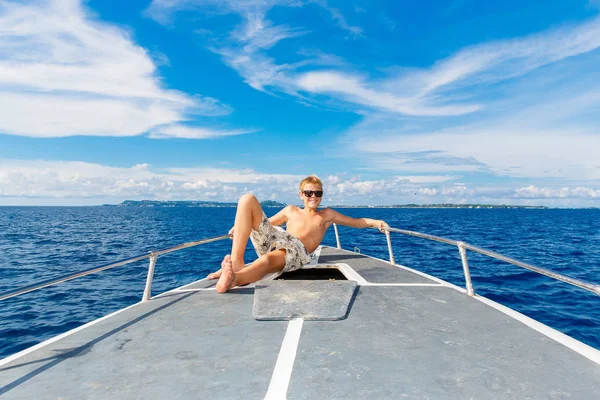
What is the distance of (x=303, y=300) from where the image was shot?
11.8 ft

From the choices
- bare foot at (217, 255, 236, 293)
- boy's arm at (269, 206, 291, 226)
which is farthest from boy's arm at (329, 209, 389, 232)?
bare foot at (217, 255, 236, 293)

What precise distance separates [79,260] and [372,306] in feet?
65.4

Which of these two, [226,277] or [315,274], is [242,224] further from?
[315,274]

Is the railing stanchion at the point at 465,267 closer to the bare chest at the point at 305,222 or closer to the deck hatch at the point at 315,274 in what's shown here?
the deck hatch at the point at 315,274

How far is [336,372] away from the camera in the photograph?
2316mm

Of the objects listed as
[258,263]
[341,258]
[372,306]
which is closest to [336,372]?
[372,306]

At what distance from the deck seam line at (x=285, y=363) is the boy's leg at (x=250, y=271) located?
1.17 metres

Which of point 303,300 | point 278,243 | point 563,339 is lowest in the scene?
point 563,339

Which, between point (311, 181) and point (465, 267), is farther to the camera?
point (311, 181)

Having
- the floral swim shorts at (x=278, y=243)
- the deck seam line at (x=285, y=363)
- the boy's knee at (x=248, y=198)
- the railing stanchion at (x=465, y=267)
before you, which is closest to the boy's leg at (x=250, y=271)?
the floral swim shorts at (x=278, y=243)

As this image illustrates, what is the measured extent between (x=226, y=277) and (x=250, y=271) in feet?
1.05

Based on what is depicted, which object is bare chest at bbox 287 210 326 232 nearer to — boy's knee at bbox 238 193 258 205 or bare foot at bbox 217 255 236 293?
Result: boy's knee at bbox 238 193 258 205

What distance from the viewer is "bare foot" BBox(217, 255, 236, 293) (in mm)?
4059

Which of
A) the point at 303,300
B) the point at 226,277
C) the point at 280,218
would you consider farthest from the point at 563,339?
the point at 280,218
